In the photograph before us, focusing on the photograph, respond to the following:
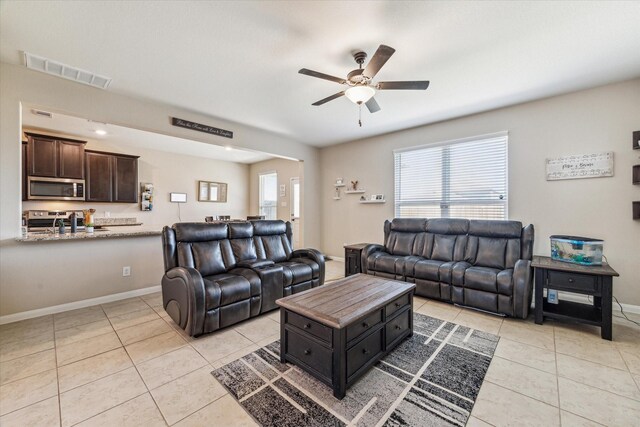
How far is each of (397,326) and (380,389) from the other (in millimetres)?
615

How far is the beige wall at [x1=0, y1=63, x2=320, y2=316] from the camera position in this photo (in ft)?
8.93

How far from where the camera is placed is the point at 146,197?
6133 mm

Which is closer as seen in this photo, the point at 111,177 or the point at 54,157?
the point at 54,157

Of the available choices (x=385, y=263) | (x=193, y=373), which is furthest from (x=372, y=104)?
(x=193, y=373)

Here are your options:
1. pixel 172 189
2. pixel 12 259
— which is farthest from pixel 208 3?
pixel 172 189

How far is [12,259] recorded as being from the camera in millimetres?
2797

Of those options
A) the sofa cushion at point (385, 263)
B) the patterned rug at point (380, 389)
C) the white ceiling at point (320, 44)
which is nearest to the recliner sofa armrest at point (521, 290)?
the patterned rug at point (380, 389)

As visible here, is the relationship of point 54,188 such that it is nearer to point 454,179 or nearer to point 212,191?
point 212,191

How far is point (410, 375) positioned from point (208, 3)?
3.18 meters

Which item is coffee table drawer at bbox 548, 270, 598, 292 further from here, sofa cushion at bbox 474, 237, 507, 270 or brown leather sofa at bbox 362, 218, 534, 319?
sofa cushion at bbox 474, 237, 507, 270

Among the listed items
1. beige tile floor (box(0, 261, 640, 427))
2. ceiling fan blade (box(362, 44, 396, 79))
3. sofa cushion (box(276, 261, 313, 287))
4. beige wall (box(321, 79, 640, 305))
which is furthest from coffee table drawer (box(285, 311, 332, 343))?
beige wall (box(321, 79, 640, 305))

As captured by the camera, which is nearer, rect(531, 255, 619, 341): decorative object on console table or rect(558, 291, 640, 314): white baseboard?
rect(531, 255, 619, 341): decorative object on console table

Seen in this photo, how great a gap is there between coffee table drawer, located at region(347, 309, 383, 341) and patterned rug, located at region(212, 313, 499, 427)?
0.34 meters

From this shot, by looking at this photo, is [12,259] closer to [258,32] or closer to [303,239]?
[258,32]
